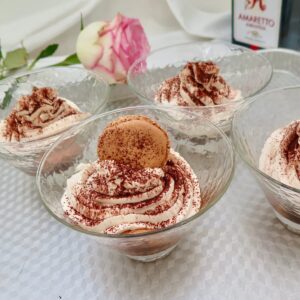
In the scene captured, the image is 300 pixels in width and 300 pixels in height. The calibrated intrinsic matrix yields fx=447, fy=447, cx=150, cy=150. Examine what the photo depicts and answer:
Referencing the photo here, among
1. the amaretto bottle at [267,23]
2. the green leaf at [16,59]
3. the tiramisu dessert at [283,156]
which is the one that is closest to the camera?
the tiramisu dessert at [283,156]

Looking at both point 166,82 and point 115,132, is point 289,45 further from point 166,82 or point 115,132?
point 115,132

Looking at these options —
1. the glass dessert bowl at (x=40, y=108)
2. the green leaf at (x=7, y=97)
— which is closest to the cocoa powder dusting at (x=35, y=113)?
the glass dessert bowl at (x=40, y=108)

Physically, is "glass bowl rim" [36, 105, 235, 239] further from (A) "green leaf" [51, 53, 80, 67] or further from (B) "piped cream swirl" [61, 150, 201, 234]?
(A) "green leaf" [51, 53, 80, 67]

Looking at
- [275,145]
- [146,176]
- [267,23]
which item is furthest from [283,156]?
[267,23]

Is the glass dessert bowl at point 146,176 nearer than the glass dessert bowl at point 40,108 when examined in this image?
Yes

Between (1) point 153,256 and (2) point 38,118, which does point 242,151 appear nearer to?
(1) point 153,256

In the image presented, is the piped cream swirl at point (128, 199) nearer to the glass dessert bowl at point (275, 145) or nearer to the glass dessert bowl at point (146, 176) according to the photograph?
the glass dessert bowl at point (146, 176)
